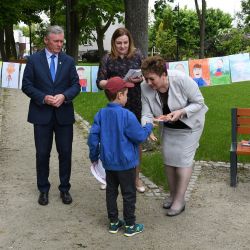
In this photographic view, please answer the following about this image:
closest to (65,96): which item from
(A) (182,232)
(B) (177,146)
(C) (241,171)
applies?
(B) (177,146)

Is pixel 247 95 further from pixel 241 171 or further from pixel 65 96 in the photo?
pixel 65 96

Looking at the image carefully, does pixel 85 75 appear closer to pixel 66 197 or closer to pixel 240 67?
pixel 240 67

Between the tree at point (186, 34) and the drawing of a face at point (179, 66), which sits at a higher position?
the tree at point (186, 34)

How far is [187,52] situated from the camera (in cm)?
5175

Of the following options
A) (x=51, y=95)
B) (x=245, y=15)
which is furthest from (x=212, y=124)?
(x=245, y=15)

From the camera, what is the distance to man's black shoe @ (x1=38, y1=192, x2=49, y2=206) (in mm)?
5361

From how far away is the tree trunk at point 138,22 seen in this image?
26.4 feet

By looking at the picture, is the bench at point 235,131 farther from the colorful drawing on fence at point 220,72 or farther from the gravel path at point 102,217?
the colorful drawing on fence at point 220,72

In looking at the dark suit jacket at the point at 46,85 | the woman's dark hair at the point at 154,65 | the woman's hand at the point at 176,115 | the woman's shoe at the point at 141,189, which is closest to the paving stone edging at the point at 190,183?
the woman's shoe at the point at 141,189

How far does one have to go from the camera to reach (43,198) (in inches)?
213

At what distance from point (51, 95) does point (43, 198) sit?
1.18 metres

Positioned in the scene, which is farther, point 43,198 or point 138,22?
point 138,22

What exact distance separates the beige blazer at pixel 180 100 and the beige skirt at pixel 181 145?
104 mm

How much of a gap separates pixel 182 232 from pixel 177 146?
2.97 ft
